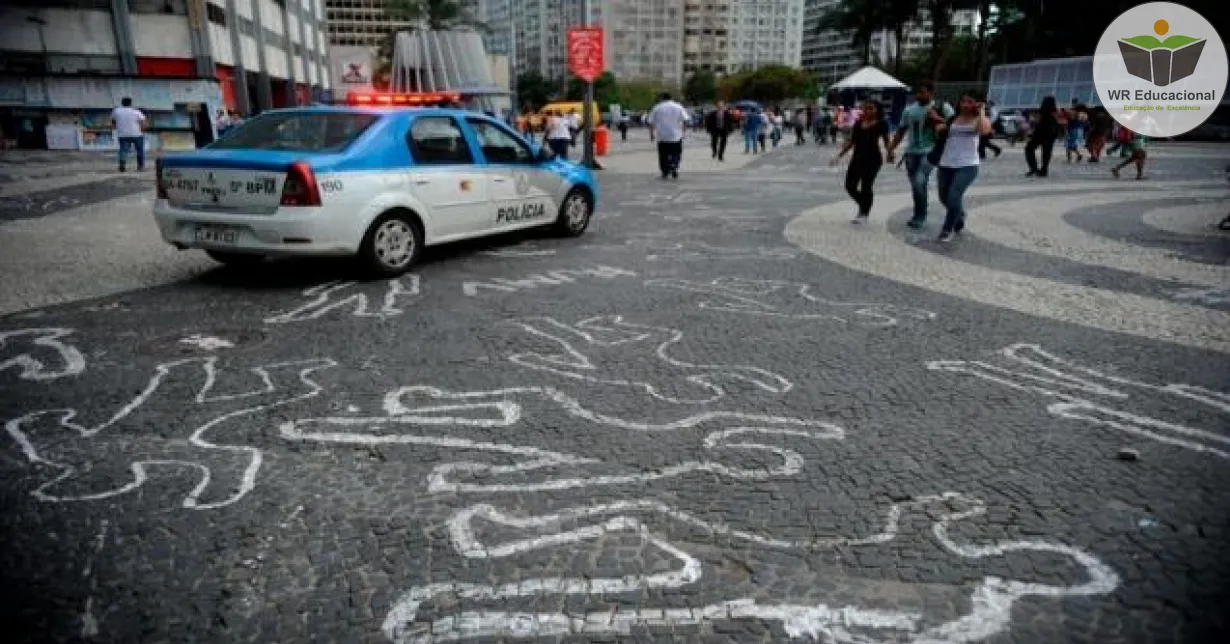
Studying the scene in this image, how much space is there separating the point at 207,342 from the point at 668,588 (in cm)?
375

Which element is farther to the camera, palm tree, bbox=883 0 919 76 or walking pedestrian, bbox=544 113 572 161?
palm tree, bbox=883 0 919 76

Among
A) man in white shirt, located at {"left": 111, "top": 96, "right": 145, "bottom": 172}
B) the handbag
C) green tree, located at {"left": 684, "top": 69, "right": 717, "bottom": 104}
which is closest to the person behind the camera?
the handbag

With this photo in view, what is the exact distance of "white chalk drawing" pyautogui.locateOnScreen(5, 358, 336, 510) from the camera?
3047 millimetres

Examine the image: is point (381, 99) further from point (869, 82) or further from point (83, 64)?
point (83, 64)

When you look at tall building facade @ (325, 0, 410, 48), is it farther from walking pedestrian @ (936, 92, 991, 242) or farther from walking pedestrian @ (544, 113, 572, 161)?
walking pedestrian @ (936, 92, 991, 242)

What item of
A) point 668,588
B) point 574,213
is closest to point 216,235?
point 574,213

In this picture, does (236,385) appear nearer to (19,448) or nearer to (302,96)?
(19,448)

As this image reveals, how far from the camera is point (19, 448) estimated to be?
3379mm

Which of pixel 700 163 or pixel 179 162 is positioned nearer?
pixel 179 162

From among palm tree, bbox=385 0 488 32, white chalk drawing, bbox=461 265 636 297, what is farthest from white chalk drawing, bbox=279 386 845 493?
palm tree, bbox=385 0 488 32

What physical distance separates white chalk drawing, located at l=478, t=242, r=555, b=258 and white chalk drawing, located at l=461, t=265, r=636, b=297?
35.5 inches

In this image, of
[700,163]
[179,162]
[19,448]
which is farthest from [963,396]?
[700,163]

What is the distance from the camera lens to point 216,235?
6.31 meters

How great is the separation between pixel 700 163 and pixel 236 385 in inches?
767
